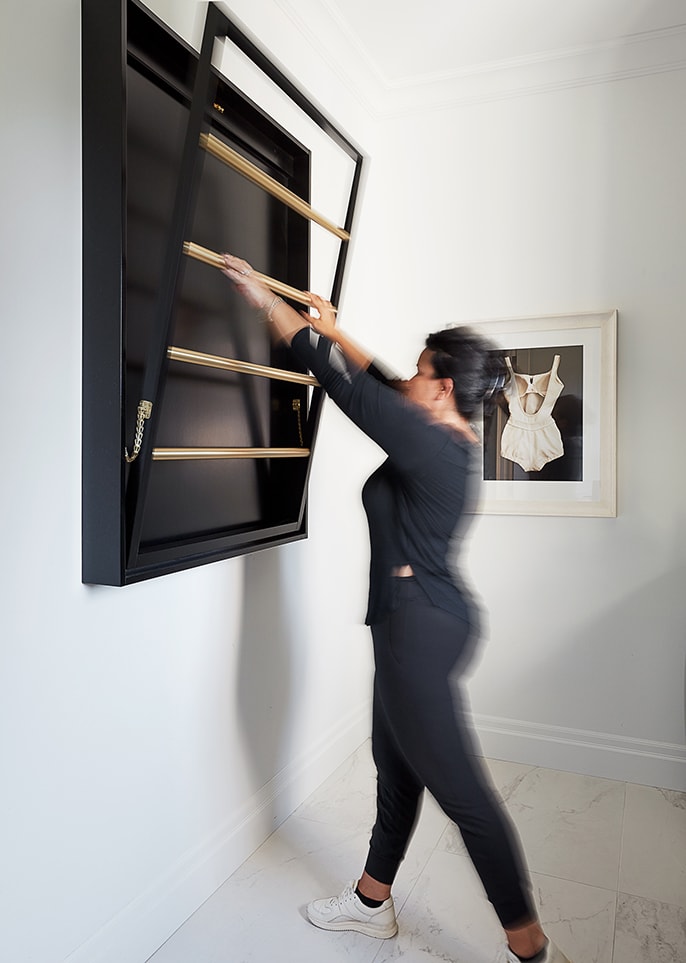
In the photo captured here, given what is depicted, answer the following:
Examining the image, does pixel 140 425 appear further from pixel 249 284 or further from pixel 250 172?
pixel 250 172

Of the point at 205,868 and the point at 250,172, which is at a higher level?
the point at 250,172

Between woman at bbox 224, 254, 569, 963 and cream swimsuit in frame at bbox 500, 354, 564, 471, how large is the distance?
111 centimetres

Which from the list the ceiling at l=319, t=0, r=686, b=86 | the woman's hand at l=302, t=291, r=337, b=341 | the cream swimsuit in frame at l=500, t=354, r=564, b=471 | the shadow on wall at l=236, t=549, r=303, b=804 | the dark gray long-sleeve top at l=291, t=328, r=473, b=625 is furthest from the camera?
the cream swimsuit in frame at l=500, t=354, r=564, b=471

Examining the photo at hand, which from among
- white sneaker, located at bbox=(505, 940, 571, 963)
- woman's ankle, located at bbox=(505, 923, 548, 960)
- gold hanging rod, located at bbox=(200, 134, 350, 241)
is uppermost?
gold hanging rod, located at bbox=(200, 134, 350, 241)

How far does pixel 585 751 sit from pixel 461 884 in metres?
0.91

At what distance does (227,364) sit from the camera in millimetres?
1663

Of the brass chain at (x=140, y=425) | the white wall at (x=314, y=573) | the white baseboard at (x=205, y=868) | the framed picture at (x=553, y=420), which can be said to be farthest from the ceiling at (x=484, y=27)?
the white baseboard at (x=205, y=868)

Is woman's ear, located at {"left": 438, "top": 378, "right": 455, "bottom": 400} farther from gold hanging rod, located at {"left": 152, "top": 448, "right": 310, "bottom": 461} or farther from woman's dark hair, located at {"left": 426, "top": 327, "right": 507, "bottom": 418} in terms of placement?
gold hanging rod, located at {"left": 152, "top": 448, "right": 310, "bottom": 461}

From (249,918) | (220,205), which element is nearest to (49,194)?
(220,205)

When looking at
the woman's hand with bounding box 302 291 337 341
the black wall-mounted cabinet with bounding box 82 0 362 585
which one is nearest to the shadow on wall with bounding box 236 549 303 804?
the black wall-mounted cabinet with bounding box 82 0 362 585

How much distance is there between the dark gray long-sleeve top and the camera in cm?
161

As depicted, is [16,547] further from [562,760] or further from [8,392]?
[562,760]

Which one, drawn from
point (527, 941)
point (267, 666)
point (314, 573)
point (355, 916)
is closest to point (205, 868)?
point (355, 916)

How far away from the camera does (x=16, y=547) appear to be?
1.35 m
